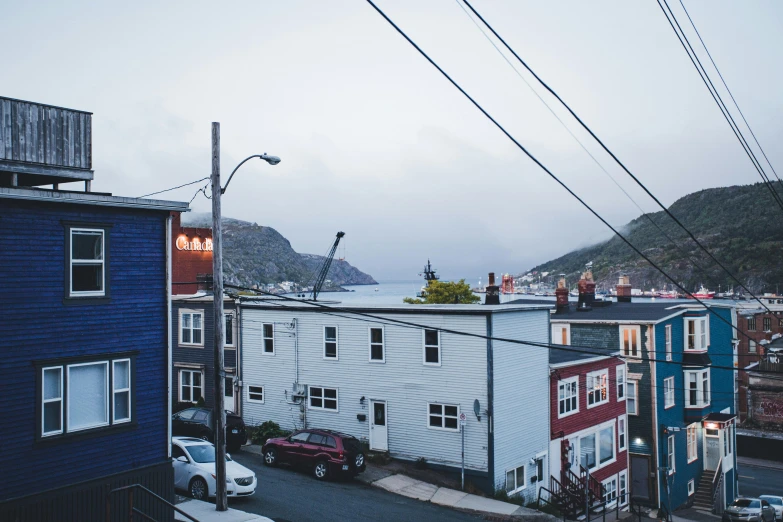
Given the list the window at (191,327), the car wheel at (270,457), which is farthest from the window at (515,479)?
the window at (191,327)

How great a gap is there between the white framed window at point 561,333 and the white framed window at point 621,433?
5980 millimetres

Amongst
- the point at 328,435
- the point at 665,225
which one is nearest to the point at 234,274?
the point at 665,225

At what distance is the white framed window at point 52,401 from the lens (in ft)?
51.8

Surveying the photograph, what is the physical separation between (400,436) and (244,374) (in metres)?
10.3

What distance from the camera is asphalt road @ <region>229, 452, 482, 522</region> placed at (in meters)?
21.4

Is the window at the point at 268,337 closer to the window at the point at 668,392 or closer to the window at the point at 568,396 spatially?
the window at the point at 568,396

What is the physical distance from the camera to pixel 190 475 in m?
21.8

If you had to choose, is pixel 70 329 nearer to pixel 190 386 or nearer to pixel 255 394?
pixel 255 394

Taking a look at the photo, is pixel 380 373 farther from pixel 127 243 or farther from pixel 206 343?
pixel 127 243

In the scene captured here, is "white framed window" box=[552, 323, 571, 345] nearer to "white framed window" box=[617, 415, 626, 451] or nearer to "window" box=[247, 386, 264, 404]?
"white framed window" box=[617, 415, 626, 451]

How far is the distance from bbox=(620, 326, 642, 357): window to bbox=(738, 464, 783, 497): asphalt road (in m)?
18.0

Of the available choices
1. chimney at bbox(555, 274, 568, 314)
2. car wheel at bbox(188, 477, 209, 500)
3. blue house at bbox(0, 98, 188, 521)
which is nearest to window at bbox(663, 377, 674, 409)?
chimney at bbox(555, 274, 568, 314)

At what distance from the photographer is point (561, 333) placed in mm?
42594

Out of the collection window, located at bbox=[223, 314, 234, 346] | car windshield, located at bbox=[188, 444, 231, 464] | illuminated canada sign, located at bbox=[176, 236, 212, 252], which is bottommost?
car windshield, located at bbox=[188, 444, 231, 464]
